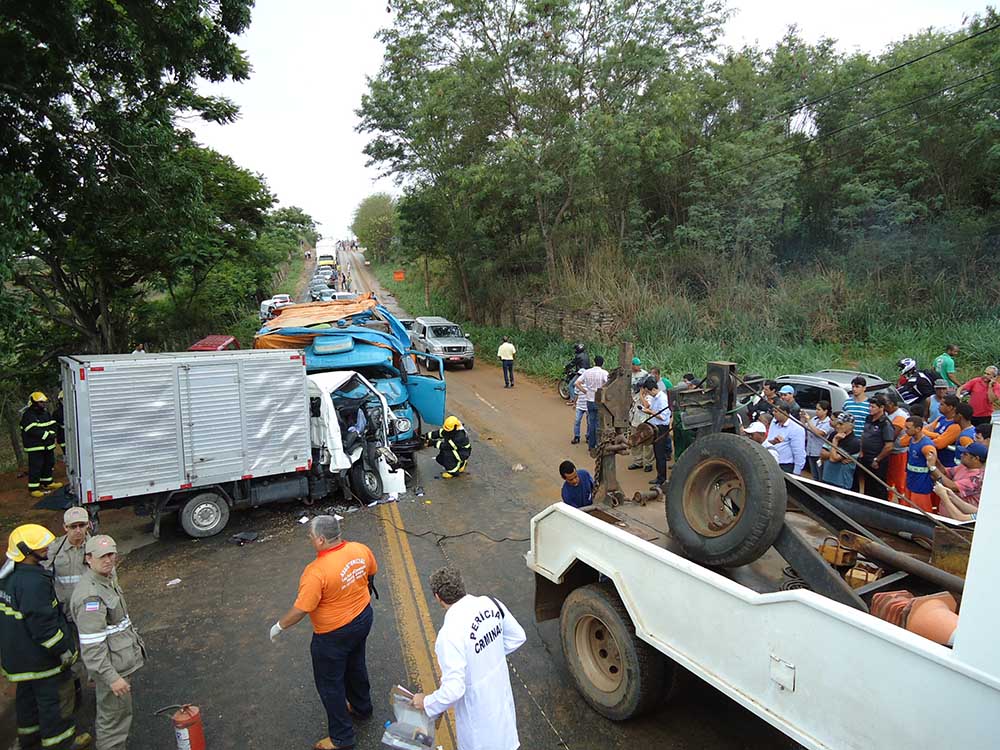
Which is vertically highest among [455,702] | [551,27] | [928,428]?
[551,27]

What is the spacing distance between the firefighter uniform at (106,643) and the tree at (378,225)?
6038cm

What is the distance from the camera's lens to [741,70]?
22.4m

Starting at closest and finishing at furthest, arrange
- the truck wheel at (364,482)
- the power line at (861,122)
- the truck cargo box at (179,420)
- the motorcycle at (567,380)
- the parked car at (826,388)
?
the truck cargo box at (179,420), the truck wheel at (364,482), the parked car at (826,388), the motorcycle at (567,380), the power line at (861,122)

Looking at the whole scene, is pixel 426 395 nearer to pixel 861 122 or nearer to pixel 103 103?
pixel 103 103

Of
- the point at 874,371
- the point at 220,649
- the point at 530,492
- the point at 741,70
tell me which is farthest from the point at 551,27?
the point at 220,649

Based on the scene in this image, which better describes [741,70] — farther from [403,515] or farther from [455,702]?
[455,702]

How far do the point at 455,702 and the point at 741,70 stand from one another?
24.9 metres

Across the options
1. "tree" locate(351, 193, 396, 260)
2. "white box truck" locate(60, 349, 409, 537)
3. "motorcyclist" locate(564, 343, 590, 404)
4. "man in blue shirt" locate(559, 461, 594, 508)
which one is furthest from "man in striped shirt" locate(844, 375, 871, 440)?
"tree" locate(351, 193, 396, 260)

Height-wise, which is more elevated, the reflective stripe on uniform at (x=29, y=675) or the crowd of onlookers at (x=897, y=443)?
the crowd of onlookers at (x=897, y=443)

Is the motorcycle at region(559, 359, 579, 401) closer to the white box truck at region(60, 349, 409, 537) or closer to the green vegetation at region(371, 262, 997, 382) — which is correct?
the green vegetation at region(371, 262, 997, 382)

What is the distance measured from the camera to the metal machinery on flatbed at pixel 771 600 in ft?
7.99

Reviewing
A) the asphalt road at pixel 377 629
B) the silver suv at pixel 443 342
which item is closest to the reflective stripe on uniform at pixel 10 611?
the asphalt road at pixel 377 629

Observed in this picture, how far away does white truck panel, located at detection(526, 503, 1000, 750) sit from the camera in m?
2.41

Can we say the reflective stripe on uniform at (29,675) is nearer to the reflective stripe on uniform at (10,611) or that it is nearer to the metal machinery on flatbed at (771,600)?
the reflective stripe on uniform at (10,611)
